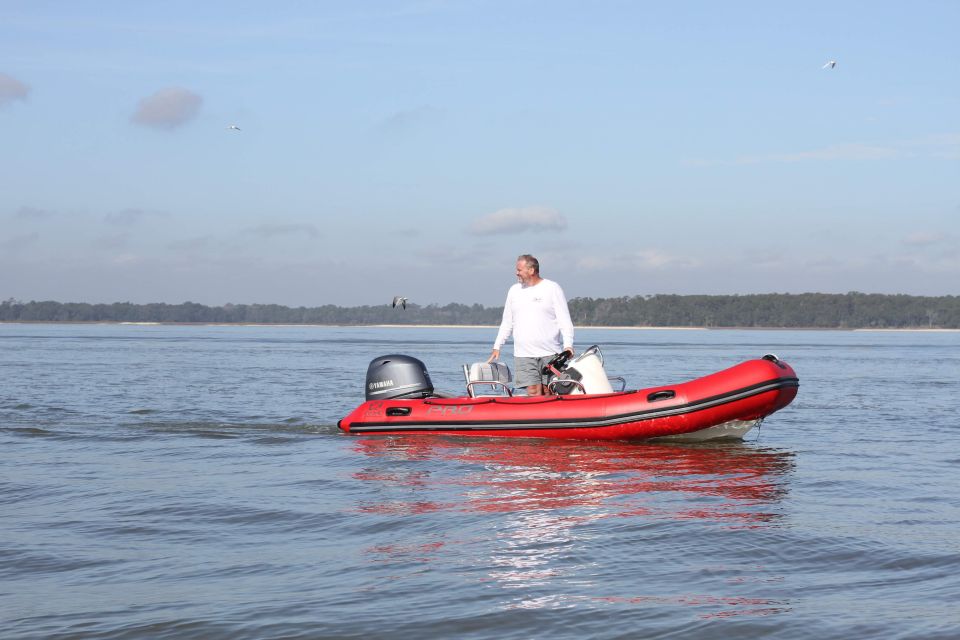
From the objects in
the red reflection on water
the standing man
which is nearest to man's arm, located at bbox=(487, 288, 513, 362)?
the standing man

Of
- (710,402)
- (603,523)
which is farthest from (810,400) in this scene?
(603,523)

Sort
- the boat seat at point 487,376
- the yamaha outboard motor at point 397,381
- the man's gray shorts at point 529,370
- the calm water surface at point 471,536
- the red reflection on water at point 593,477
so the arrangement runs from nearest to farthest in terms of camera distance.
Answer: the calm water surface at point 471,536, the red reflection on water at point 593,477, the man's gray shorts at point 529,370, the boat seat at point 487,376, the yamaha outboard motor at point 397,381

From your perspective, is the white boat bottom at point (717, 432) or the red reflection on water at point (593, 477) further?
the white boat bottom at point (717, 432)

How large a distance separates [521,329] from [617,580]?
20.3 ft

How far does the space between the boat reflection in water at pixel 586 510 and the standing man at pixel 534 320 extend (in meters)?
0.97

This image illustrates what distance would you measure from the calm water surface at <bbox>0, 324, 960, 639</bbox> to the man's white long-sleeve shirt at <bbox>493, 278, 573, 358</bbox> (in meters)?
1.09

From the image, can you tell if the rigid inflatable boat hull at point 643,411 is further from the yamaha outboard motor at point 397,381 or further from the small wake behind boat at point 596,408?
the yamaha outboard motor at point 397,381

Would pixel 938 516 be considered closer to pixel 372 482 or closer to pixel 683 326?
pixel 372 482

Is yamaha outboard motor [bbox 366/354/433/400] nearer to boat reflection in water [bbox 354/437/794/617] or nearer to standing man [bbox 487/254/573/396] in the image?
boat reflection in water [bbox 354/437/794/617]

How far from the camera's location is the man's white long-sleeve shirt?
1150 cm

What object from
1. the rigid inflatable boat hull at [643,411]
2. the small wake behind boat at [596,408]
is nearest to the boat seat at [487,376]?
the small wake behind boat at [596,408]

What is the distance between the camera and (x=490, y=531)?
6.93 metres

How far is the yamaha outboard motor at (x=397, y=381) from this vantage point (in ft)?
43.0

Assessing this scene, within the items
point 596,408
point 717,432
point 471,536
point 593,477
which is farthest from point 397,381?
point 471,536
